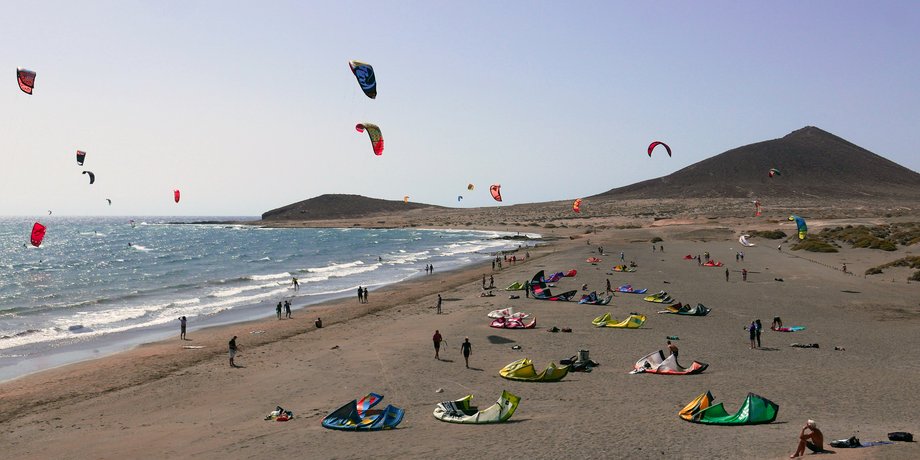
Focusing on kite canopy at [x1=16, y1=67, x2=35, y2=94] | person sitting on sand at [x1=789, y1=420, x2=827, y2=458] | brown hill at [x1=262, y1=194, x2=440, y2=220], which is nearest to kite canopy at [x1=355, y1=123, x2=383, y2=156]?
kite canopy at [x1=16, y1=67, x2=35, y2=94]

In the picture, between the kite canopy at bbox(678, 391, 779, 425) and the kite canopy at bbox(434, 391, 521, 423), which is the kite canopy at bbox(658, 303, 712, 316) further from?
the kite canopy at bbox(434, 391, 521, 423)

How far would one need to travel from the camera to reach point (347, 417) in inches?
458

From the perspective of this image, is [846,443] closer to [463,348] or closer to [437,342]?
[463,348]

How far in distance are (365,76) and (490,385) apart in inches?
543

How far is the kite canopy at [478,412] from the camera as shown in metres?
11.5

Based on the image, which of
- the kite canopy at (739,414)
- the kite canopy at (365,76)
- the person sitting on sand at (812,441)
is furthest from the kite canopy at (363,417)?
the kite canopy at (365,76)

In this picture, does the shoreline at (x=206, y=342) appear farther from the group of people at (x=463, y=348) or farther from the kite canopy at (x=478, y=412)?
the kite canopy at (x=478, y=412)

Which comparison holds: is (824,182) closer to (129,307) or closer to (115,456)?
(129,307)

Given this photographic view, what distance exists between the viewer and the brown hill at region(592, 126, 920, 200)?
4579 inches

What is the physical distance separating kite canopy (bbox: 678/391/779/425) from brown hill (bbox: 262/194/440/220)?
146m

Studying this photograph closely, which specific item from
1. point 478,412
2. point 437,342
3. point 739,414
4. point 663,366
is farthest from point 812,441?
point 437,342

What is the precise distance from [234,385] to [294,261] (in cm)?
4396

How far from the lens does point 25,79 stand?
915 inches

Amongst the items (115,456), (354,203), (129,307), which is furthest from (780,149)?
(115,456)
